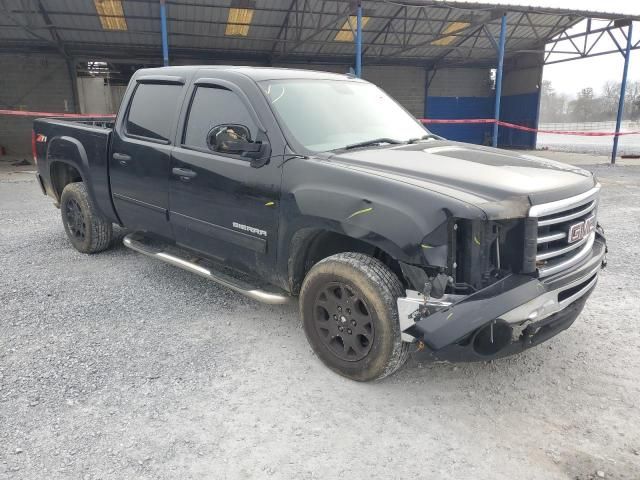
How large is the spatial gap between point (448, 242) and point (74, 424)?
209 centimetres

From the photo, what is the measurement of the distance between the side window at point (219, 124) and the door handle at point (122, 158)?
773 mm

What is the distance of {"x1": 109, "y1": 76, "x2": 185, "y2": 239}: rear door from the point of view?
3.97 metres

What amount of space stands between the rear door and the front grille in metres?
2.72

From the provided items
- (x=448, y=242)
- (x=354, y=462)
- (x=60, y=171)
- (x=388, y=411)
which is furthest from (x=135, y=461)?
(x=60, y=171)

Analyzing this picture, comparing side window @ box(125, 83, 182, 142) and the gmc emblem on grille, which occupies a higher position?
side window @ box(125, 83, 182, 142)

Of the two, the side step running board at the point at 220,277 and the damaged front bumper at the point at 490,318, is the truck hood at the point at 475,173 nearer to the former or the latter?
the damaged front bumper at the point at 490,318

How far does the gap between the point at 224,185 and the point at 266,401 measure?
4.90 feet

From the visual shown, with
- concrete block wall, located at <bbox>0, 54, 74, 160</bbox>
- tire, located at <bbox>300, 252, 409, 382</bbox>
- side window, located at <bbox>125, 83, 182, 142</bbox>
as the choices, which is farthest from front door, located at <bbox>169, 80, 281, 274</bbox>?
concrete block wall, located at <bbox>0, 54, 74, 160</bbox>

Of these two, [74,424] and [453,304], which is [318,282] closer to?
[453,304]

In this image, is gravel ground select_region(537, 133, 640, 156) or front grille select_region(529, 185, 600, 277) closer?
front grille select_region(529, 185, 600, 277)

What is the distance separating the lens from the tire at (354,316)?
2672 millimetres

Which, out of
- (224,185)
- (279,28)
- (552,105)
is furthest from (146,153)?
(552,105)

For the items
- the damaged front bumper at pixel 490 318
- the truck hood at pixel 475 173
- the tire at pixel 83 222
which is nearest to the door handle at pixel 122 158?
the tire at pixel 83 222

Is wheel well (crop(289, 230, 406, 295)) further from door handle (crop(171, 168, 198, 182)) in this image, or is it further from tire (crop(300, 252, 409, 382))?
door handle (crop(171, 168, 198, 182))
